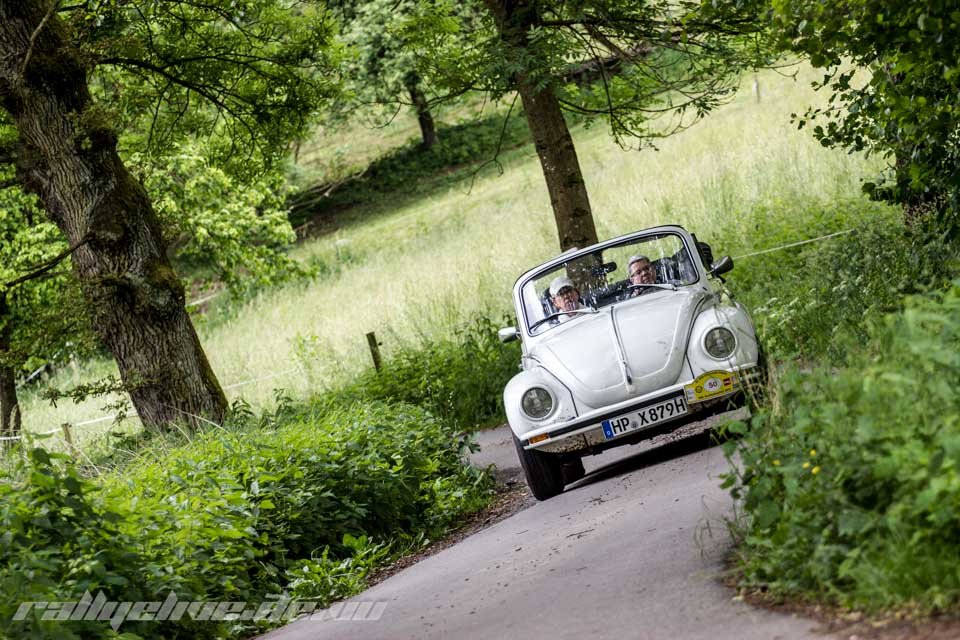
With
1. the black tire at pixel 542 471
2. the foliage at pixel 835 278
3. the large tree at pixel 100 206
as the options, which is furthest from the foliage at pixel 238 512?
the foliage at pixel 835 278

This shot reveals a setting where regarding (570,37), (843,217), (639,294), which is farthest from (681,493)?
(843,217)

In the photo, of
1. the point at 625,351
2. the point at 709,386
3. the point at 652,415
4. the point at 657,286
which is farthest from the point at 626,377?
the point at 657,286

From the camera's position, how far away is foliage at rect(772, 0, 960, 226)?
7422 mm

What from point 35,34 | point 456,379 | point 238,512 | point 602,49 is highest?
point 35,34

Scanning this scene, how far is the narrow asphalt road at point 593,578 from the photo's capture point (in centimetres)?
542

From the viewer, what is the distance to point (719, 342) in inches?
380

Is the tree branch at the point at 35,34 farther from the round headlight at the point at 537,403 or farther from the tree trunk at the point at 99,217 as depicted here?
the round headlight at the point at 537,403

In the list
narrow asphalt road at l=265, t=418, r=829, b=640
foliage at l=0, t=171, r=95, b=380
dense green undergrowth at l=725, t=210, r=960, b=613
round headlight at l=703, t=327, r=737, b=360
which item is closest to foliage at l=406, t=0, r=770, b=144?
round headlight at l=703, t=327, r=737, b=360

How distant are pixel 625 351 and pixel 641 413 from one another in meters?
0.56

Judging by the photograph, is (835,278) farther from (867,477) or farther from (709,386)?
(867,477)

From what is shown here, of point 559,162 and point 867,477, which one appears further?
point 559,162

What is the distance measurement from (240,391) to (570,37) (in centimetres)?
987

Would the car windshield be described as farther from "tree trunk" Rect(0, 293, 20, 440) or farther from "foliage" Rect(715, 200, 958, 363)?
"tree trunk" Rect(0, 293, 20, 440)

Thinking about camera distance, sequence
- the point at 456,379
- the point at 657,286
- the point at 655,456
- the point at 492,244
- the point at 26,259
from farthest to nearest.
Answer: the point at 492,244, the point at 26,259, the point at 456,379, the point at 657,286, the point at 655,456
